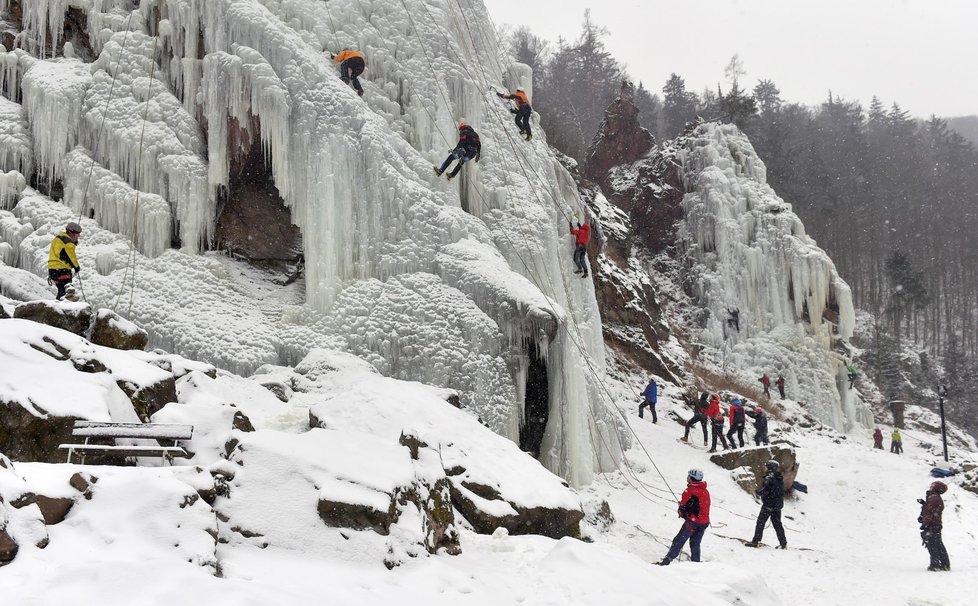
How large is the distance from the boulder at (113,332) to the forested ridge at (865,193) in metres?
33.2

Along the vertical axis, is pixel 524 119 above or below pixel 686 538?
above

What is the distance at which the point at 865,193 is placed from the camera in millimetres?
48750

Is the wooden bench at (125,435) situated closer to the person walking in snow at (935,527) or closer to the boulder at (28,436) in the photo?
the boulder at (28,436)

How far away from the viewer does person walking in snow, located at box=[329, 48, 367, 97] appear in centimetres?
1259

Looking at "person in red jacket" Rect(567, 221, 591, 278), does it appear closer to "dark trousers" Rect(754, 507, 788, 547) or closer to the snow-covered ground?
the snow-covered ground

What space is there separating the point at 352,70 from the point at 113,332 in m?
6.90

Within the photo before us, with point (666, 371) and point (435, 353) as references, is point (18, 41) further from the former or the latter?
point (666, 371)

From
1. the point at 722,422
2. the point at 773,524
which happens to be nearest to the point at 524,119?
the point at 722,422

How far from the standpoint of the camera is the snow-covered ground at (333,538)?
13.0 ft

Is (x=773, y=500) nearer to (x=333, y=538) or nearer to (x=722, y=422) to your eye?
(x=722, y=422)

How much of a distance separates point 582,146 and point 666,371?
18451 mm

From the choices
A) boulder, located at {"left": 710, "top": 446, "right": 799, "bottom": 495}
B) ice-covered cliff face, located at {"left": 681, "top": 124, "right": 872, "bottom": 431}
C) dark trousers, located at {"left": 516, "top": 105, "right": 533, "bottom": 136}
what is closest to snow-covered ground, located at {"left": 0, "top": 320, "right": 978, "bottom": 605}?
boulder, located at {"left": 710, "top": 446, "right": 799, "bottom": 495}

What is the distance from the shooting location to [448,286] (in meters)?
11.7

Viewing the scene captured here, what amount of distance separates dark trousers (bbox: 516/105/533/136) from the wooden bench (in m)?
11.3
